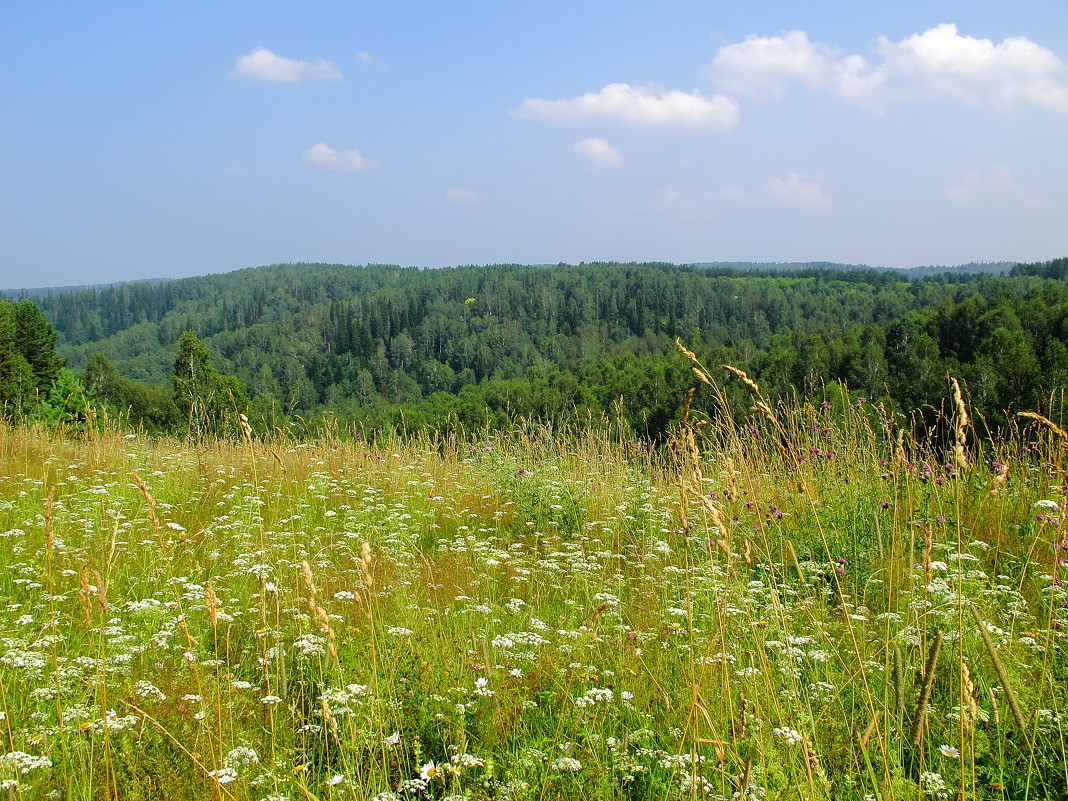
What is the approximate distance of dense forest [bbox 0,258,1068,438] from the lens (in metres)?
43.8

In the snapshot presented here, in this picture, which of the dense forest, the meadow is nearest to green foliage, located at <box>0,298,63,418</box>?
the dense forest

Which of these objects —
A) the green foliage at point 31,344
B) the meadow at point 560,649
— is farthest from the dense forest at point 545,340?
the meadow at point 560,649

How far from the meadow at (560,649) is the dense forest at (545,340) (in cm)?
2592

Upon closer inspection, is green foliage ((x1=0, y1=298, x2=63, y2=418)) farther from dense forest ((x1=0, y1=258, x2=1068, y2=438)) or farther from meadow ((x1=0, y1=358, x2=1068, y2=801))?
meadow ((x1=0, y1=358, x2=1068, y2=801))

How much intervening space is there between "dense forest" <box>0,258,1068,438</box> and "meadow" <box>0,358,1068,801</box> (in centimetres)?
2592

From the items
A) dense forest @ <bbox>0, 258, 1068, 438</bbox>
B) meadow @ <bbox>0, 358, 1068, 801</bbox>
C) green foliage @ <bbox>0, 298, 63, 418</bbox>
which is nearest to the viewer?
meadow @ <bbox>0, 358, 1068, 801</bbox>

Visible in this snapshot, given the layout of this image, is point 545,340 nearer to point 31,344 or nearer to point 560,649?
point 31,344

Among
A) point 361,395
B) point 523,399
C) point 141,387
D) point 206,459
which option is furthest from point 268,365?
point 206,459

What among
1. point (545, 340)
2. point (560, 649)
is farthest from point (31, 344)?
point (545, 340)

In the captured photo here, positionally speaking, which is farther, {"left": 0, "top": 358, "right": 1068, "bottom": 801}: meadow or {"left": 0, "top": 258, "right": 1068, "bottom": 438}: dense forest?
{"left": 0, "top": 258, "right": 1068, "bottom": 438}: dense forest

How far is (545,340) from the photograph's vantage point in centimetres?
13738

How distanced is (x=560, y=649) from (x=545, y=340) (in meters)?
135

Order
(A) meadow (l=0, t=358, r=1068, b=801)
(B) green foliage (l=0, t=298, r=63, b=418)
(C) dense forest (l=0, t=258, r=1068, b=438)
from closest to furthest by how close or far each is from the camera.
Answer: (A) meadow (l=0, t=358, r=1068, b=801), (B) green foliage (l=0, t=298, r=63, b=418), (C) dense forest (l=0, t=258, r=1068, b=438)

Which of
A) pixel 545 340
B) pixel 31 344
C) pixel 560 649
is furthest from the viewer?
pixel 545 340
